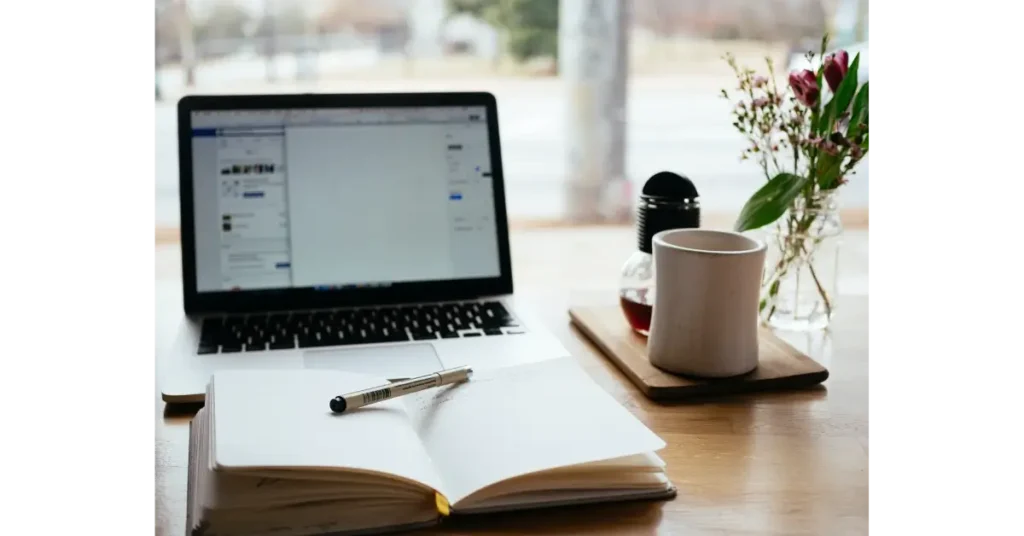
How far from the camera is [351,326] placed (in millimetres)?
1177

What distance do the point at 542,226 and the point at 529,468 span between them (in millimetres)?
3739

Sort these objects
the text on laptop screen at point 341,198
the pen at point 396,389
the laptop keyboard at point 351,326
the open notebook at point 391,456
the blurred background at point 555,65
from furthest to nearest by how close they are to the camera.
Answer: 1. the blurred background at point 555,65
2. the text on laptop screen at point 341,198
3. the laptop keyboard at point 351,326
4. the pen at point 396,389
5. the open notebook at point 391,456

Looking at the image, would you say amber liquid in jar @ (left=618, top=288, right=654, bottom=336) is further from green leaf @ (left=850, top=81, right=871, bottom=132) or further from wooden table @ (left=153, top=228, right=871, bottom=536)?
green leaf @ (left=850, top=81, right=871, bottom=132)

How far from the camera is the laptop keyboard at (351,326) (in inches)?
44.4

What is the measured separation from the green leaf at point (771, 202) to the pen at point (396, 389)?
1.34 feet

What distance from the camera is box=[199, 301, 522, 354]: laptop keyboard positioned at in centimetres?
113

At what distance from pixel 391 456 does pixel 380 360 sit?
1.14 feet

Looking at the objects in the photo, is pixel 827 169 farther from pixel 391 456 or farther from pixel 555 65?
pixel 555 65

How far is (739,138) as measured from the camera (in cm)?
474

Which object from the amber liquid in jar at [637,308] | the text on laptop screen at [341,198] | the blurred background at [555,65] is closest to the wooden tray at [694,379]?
the amber liquid in jar at [637,308]

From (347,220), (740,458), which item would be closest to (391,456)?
(740,458)

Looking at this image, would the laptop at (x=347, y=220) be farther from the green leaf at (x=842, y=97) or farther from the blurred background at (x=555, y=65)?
the blurred background at (x=555, y=65)

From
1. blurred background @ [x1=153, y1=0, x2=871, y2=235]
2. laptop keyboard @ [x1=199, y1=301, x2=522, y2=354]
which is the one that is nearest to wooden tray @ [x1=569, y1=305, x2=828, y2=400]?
laptop keyboard @ [x1=199, y1=301, x2=522, y2=354]
